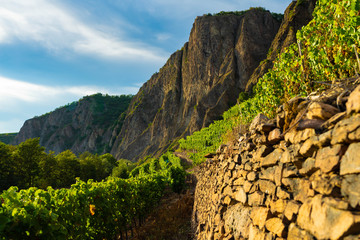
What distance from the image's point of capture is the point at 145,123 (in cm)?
9712

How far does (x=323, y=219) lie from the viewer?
6.84 feet

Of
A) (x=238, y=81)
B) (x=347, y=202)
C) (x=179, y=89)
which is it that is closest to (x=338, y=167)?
(x=347, y=202)

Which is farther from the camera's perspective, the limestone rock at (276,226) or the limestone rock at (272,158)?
the limestone rock at (272,158)

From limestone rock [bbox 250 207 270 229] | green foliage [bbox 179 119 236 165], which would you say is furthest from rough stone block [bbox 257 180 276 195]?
green foliage [bbox 179 119 236 165]

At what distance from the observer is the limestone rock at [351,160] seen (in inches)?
75.2

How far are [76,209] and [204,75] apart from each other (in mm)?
66840

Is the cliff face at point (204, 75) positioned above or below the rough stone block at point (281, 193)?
above

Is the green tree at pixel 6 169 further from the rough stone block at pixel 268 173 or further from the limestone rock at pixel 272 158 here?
the limestone rock at pixel 272 158

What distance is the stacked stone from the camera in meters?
1.98

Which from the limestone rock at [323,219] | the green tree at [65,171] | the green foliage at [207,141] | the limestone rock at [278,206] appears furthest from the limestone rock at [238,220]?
the green tree at [65,171]

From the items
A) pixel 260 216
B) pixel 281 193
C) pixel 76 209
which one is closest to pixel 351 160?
pixel 281 193

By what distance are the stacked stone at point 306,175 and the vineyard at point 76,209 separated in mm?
3977

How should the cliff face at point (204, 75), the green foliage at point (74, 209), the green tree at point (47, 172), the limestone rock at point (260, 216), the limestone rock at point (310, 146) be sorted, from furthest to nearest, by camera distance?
the cliff face at point (204, 75)
the green tree at point (47, 172)
the green foliage at point (74, 209)
the limestone rock at point (260, 216)
the limestone rock at point (310, 146)

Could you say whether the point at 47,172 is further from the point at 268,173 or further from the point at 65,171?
the point at 268,173
